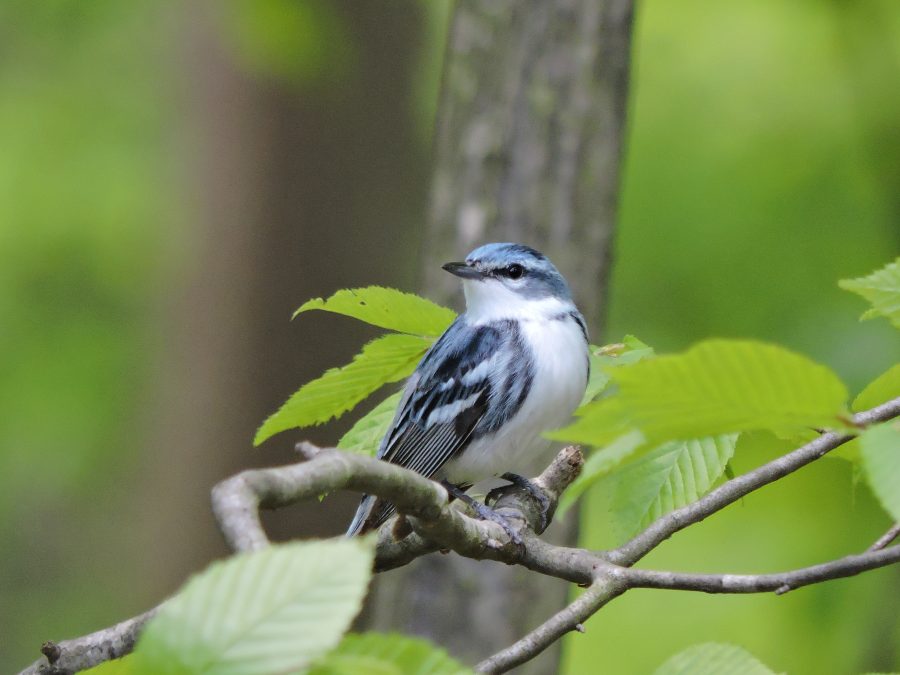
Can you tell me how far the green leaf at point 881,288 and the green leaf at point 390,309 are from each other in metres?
1.14

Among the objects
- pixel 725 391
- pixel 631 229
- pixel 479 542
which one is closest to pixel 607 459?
pixel 725 391

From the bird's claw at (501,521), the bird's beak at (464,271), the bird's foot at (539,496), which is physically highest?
the bird's beak at (464,271)

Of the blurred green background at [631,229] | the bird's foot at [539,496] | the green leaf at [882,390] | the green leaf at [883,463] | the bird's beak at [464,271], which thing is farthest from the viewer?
the blurred green background at [631,229]

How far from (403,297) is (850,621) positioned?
4.71m

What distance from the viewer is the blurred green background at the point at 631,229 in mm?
7176

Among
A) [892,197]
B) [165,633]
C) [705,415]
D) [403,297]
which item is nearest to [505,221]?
[403,297]

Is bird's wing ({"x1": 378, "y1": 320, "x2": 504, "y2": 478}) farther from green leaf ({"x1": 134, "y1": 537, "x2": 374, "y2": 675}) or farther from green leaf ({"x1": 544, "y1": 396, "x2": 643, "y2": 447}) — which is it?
green leaf ({"x1": 134, "y1": 537, "x2": 374, "y2": 675})

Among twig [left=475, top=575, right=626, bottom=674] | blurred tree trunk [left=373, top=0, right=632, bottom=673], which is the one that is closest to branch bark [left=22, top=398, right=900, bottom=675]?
twig [left=475, top=575, right=626, bottom=674]

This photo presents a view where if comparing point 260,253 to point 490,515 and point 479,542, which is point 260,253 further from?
point 479,542

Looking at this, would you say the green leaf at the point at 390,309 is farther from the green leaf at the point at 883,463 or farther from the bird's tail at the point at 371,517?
the green leaf at the point at 883,463

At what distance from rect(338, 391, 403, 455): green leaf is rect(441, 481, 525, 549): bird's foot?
1.32 ft

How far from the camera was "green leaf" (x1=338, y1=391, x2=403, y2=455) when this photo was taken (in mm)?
3396

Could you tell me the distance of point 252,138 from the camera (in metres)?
8.93

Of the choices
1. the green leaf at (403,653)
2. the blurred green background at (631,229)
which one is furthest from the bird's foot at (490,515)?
the blurred green background at (631,229)
